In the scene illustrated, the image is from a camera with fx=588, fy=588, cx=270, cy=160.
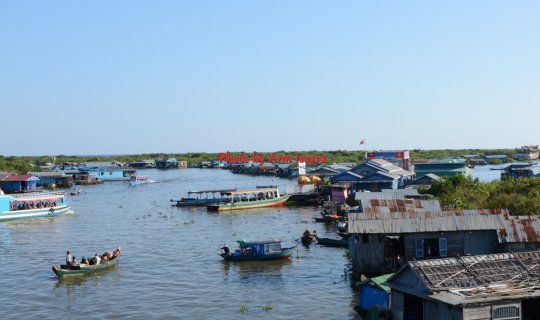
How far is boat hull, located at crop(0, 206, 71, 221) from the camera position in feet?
199

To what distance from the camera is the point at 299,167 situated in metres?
117

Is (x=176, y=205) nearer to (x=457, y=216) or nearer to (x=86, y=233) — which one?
(x=86, y=233)

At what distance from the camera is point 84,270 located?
35.7 metres

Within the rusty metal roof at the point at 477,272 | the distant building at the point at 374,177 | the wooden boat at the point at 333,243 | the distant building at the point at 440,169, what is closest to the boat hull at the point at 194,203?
the distant building at the point at 374,177

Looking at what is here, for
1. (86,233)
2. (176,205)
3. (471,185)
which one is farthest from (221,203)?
(471,185)

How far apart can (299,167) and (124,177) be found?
40.2 m

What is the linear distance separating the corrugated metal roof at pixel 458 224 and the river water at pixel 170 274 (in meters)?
3.97

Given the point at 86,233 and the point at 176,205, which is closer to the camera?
the point at 86,233

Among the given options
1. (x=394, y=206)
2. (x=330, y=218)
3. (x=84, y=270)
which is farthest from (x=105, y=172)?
(x=394, y=206)

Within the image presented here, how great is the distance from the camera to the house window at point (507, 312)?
59.7ft

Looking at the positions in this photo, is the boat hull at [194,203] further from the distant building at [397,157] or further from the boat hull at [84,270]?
the boat hull at [84,270]

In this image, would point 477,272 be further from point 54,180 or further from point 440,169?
point 54,180

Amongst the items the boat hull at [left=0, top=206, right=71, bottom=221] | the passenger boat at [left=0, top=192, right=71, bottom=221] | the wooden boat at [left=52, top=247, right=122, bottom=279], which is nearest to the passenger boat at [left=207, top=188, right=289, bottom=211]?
the boat hull at [left=0, top=206, right=71, bottom=221]

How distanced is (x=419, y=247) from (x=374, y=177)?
36.7m
